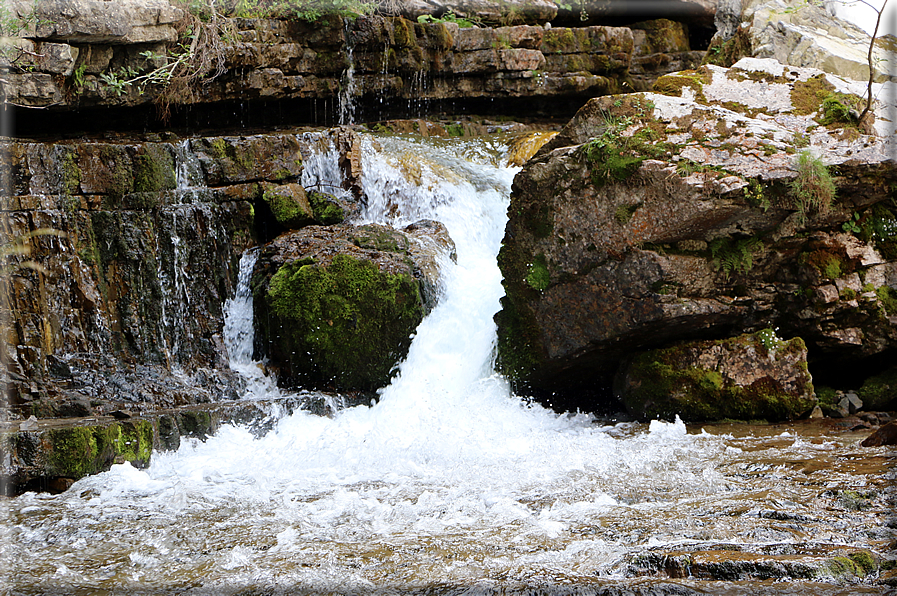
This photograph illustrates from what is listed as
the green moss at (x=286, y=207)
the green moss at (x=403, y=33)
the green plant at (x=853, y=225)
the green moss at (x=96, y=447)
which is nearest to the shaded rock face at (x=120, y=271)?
the green moss at (x=286, y=207)

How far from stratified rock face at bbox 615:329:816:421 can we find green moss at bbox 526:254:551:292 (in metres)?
1.31

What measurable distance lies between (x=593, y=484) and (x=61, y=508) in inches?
151

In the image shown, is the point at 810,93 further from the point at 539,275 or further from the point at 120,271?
the point at 120,271

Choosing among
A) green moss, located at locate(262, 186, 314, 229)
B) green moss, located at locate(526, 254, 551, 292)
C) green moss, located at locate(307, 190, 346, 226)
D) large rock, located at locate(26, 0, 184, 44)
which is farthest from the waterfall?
large rock, located at locate(26, 0, 184, 44)

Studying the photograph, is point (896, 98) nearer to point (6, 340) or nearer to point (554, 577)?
point (554, 577)

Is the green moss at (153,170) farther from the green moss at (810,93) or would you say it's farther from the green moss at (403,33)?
the green moss at (810,93)

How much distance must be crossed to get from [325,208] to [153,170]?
220cm

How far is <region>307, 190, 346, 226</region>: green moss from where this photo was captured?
938 centimetres

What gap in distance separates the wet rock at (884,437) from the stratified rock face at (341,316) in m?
4.64

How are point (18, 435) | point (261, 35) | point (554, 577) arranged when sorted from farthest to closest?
point (261, 35), point (18, 435), point (554, 577)

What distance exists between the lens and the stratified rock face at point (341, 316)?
7934 mm

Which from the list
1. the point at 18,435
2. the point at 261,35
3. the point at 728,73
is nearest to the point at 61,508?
the point at 18,435

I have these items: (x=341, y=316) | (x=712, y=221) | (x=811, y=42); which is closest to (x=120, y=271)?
(x=341, y=316)

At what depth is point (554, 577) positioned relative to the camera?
3.34 m
